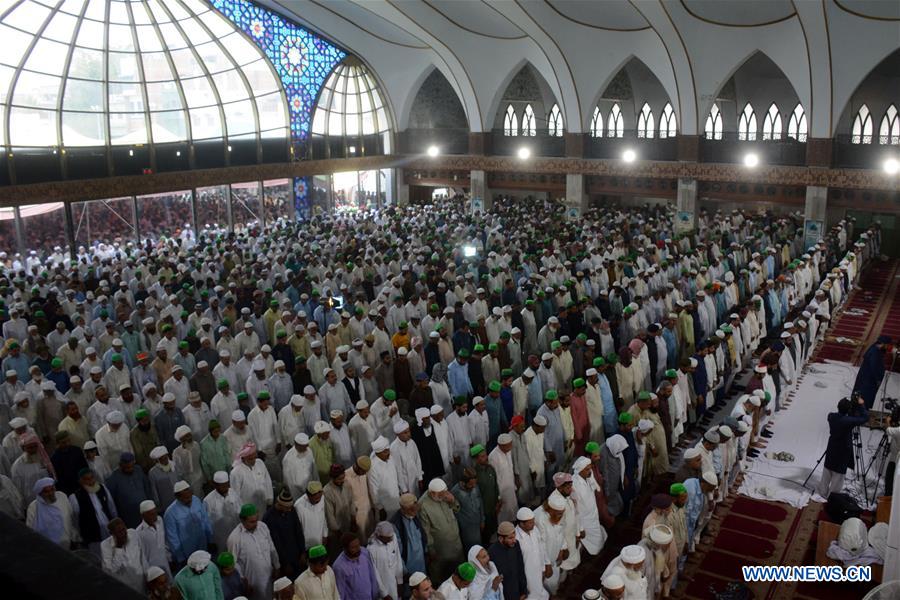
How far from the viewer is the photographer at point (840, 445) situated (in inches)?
248

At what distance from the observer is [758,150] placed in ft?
57.1

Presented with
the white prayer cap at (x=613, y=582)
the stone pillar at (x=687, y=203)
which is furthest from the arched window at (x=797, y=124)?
the white prayer cap at (x=613, y=582)

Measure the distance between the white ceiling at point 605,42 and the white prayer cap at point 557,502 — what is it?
13550 millimetres

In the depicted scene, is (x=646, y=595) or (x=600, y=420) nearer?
(x=646, y=595)

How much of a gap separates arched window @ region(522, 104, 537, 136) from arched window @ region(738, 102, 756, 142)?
6267 millimetres

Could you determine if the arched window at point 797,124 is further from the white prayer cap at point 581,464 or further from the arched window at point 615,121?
the white prayer cap at point 581,464

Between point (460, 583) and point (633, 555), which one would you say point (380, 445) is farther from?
point (633, 555)

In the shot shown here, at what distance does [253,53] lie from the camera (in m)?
18.6

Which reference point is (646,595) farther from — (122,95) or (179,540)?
(122,95)

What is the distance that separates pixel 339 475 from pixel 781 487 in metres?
4.20

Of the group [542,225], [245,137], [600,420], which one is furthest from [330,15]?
[600,420]

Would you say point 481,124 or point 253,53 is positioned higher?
point 253,53

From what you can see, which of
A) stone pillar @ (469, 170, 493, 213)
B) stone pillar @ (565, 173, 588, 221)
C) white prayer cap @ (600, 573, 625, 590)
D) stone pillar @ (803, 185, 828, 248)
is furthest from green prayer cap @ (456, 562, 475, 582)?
stone pillar @ (469, 170, 493, 213)

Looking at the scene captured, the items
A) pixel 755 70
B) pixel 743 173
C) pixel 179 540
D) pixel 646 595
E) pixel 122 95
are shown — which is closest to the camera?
pixel 646 595
